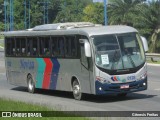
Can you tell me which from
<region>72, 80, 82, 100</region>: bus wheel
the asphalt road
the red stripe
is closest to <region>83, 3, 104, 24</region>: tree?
the asphalt road

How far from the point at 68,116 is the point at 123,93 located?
6.96 m

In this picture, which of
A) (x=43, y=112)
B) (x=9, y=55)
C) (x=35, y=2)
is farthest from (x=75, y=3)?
(x=43, y=112)

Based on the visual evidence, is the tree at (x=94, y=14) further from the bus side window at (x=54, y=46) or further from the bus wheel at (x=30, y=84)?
the bus side window at (x=54, y=46)

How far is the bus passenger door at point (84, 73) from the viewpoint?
19.3m

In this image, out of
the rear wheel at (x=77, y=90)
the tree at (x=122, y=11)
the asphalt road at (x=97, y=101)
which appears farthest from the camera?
the tree at (x=122, y=11)

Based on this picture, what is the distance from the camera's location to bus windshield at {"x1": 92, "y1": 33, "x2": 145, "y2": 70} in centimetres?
1895

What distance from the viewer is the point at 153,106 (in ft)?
56.9

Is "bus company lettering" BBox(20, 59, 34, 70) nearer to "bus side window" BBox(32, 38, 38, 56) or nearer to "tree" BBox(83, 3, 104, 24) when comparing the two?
"bus side window" BBox(32, 38, 38, 56)

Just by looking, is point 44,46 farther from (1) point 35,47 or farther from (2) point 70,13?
(2) point 70,13

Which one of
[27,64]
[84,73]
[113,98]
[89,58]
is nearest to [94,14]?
[27,64]

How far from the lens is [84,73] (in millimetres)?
19609

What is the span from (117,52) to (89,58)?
0.94 metres

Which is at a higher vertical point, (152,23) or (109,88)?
(109,88)

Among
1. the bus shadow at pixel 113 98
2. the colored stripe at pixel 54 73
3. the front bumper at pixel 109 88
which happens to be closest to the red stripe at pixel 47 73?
the colored stripe at pixel 54 73
